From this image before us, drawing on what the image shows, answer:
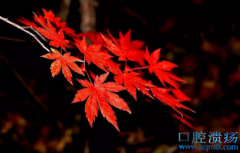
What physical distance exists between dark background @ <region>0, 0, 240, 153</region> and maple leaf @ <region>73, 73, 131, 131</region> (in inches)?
74.3

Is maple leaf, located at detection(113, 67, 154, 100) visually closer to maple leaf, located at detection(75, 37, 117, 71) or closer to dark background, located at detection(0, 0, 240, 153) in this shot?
maple leaf, located at detection(75, 37, 117, 71)

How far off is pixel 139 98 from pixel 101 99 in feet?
7.49

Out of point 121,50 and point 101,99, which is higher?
point 121,50

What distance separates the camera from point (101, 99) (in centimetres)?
100

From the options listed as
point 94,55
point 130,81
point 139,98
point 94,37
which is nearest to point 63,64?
point 94,55

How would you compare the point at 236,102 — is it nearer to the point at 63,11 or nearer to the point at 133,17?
the point at 133,17

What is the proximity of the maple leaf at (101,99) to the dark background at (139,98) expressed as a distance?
6.19ft

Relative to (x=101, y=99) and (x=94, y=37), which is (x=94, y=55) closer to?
(x=101, y=99)

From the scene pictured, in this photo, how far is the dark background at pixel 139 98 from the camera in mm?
3184

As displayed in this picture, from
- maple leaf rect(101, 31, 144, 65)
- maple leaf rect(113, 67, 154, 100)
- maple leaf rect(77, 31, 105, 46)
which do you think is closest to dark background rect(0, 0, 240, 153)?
maple leaf rect(77, 31, 105, 46)

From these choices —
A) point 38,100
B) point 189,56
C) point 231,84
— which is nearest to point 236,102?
point 231,84

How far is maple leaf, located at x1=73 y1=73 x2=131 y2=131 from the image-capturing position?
927 mm

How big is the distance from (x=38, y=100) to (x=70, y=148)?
104 cm

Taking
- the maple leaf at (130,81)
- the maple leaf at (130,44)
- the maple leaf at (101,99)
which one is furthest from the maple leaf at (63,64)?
the maple leaf at (130,44)
